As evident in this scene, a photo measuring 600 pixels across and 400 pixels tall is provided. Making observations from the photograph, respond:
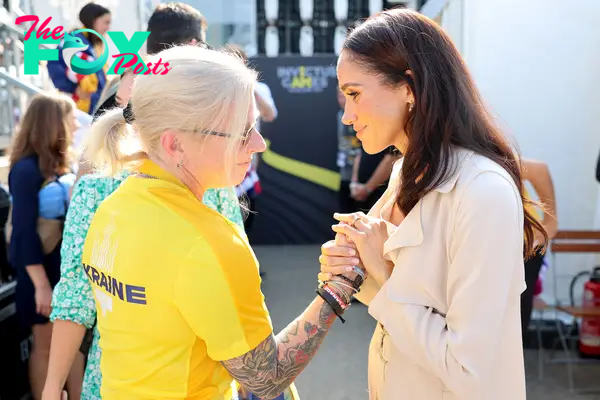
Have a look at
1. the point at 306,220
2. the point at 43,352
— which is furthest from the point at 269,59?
the point at 43,352

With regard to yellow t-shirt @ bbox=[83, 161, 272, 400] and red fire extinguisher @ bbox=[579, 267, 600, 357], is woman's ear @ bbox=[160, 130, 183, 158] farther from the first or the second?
red fire extinguisher @ bbox=[579, 267, 600, 357]

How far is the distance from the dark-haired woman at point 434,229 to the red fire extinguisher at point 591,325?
3.28 metres

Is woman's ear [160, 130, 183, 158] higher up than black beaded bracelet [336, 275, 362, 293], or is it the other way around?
woman's ear [160, 130, 183, 158]

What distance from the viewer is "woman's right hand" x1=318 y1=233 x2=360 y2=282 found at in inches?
58.1

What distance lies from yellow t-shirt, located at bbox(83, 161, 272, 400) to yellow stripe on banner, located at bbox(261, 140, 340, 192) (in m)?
6.81

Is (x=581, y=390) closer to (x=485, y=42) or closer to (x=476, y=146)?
Answer: (x=485, y=42)

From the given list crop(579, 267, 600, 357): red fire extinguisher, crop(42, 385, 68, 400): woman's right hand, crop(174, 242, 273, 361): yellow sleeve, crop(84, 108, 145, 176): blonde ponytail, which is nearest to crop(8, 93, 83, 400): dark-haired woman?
crop(42, 385, 68, 400): woman's right hand

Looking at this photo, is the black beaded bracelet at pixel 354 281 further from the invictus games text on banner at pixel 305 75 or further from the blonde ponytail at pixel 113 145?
the invictus games text on banner at pixel 305 75

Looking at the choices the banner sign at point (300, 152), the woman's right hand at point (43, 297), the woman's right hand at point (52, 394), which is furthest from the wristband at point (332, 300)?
the banner sign at point (300, 152)

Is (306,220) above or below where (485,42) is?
below

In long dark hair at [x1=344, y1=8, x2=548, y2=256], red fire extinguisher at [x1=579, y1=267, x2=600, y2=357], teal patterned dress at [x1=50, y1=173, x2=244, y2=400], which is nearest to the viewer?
long dark hair at [x1=344, y1=8, x2=548, y2=256]

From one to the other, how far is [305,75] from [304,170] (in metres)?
1.25

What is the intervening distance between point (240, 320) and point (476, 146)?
649mm

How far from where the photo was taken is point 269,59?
804 centimetres
